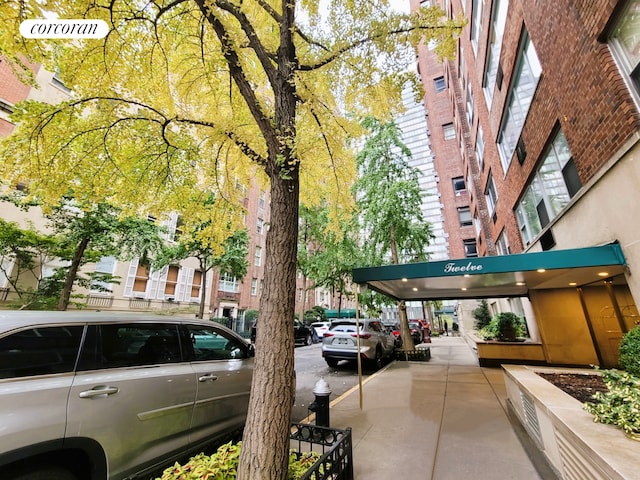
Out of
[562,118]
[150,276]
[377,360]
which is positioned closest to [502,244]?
[377,360]

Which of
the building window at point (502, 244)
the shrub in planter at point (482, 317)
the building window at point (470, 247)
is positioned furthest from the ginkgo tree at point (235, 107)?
the building window at point (470, 247)

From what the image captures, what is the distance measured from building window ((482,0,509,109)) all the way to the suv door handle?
40.8ft

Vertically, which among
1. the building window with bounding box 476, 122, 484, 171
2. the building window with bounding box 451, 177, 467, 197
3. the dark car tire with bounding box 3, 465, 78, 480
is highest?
the building window with bounding box 451, 177, 467, 197

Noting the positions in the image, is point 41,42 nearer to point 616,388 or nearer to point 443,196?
point 616,388

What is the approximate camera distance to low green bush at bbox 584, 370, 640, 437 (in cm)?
225

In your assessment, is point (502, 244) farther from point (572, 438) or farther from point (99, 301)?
point (99, 301)

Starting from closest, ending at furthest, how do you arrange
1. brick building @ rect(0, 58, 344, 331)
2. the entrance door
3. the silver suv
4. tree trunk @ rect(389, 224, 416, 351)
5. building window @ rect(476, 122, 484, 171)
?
the silver suv < the entrance door < brick building @ rect(0, 58, 344, 331) < tree trunk @ rect(389, 224, 416, 351) < building window @ rect(476, 122, 484, 171)

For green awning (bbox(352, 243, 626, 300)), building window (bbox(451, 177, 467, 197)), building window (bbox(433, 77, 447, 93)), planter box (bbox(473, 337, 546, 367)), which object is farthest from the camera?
building window (bbox(433, 77, 447, 93))

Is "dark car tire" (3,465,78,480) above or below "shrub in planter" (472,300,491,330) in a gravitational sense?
below

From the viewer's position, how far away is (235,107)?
552 centimetres

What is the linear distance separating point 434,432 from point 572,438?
2.42 meters

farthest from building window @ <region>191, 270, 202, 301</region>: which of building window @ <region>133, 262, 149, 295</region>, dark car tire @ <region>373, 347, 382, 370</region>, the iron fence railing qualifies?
dark car tire @ <region>373, 347, 382, 370</region>

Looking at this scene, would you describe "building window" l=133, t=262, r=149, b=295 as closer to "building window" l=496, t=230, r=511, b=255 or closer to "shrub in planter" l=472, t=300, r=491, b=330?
"building window" l=496, t=230, r=511, b=255

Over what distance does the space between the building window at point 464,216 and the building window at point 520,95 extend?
15234 mm
